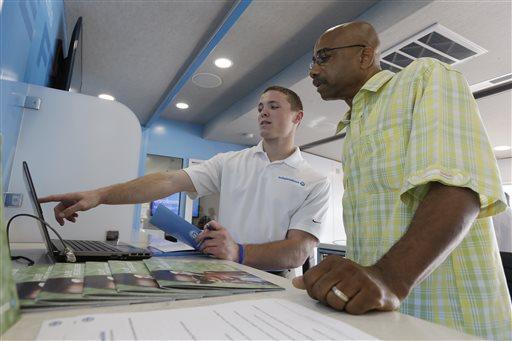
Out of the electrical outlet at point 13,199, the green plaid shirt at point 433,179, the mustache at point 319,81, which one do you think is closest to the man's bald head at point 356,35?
the mustache at point 319,81

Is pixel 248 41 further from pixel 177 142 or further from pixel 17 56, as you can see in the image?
pixel 177 142

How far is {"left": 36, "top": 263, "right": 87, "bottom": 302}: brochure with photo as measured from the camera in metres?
0.41

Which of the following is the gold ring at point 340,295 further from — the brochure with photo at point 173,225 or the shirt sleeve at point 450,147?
the brochure with photo at point 173,225

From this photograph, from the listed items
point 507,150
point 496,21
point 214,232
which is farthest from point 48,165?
point 507,150

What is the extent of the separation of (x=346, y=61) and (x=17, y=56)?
3.75ft

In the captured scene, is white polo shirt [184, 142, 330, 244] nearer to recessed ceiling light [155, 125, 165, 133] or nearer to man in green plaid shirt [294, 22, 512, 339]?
man in green plaid shirt [294, 22, 512, 339]

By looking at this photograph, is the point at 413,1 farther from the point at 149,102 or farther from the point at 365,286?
the point at 149,102

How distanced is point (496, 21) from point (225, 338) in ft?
8.95

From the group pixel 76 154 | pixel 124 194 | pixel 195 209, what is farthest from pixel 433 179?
pixel 195 209

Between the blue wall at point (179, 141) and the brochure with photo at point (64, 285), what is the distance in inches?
190

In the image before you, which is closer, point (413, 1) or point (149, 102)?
point (413, 1)

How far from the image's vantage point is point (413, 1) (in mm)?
2057

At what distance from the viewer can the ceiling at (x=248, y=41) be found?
2.21m

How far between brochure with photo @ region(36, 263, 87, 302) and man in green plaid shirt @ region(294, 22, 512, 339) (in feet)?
1.11
